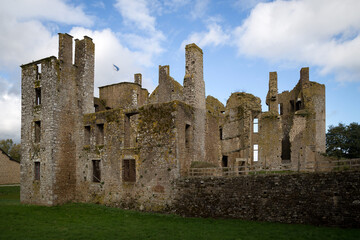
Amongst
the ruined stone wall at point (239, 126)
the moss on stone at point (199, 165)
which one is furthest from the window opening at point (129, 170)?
the ruined stone wall at point (239, 126)

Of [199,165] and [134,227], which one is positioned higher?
[199,165]

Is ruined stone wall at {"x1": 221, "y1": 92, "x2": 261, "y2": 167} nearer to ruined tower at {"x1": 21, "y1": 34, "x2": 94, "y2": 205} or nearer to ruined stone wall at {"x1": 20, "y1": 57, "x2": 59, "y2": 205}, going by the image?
ruined tower at {"x1": 21, "y1": 34, "x2": 94, "y2": 205}

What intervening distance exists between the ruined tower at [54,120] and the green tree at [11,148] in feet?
157

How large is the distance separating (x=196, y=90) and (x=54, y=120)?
9827mm

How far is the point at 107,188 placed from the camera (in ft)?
63.9

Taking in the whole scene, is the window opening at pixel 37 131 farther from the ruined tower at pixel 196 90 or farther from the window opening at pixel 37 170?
the ruined tower at pixel 196 90

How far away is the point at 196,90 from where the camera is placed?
19.4m

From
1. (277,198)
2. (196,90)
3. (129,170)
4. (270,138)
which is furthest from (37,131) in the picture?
(270,138)

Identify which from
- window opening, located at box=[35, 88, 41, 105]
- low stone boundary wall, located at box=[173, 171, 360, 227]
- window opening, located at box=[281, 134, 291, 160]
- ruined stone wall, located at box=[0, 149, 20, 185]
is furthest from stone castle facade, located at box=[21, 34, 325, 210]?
ruined stone wall, located at box=[0, 149, 20, 185]

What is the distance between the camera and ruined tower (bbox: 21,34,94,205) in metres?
20.0

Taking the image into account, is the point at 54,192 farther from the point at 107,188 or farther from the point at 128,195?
the point at 128,195

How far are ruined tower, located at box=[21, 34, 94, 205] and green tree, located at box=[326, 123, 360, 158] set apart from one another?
34.7 meters

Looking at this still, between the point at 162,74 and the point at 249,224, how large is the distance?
20.3 metres

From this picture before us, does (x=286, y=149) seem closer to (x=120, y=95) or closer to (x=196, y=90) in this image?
(x=196, y=90)
